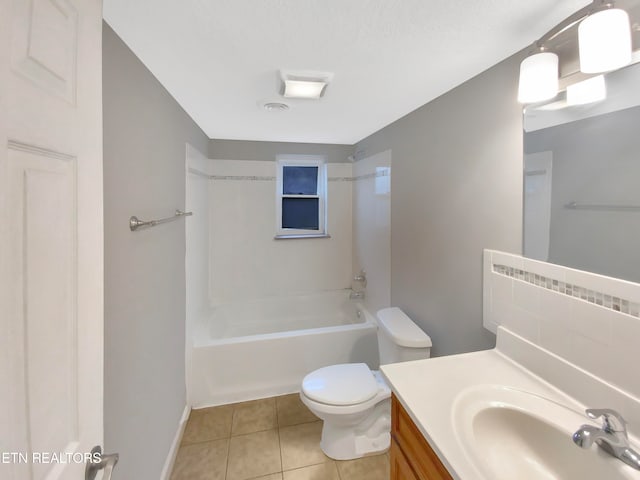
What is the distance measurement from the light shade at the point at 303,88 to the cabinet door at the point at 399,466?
5.41ft

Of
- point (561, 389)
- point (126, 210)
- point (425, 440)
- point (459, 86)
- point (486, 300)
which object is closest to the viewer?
point (425, 440)

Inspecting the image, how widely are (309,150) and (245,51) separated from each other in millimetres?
1925

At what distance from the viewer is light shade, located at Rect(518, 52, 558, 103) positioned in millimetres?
950

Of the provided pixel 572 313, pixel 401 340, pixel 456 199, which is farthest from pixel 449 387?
pixel 456 199

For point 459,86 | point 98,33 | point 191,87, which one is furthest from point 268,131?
point 98,33

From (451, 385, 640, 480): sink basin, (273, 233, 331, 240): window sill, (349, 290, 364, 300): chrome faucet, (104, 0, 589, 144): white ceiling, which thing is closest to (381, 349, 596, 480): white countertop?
(451, 385, 640, 480): sink basin

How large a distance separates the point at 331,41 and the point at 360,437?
2.13 meters

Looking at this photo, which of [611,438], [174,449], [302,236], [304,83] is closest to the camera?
[611,438]

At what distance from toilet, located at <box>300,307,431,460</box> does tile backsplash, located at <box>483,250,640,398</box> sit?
0.51 m

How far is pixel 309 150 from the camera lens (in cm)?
307

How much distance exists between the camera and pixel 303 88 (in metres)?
1.48

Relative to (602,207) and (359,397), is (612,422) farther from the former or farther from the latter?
(359,397)

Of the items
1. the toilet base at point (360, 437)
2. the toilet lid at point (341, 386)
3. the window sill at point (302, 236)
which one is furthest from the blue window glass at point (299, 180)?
the toilet base at point (360, 437)

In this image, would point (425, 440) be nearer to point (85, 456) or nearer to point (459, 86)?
point (85, 456)
